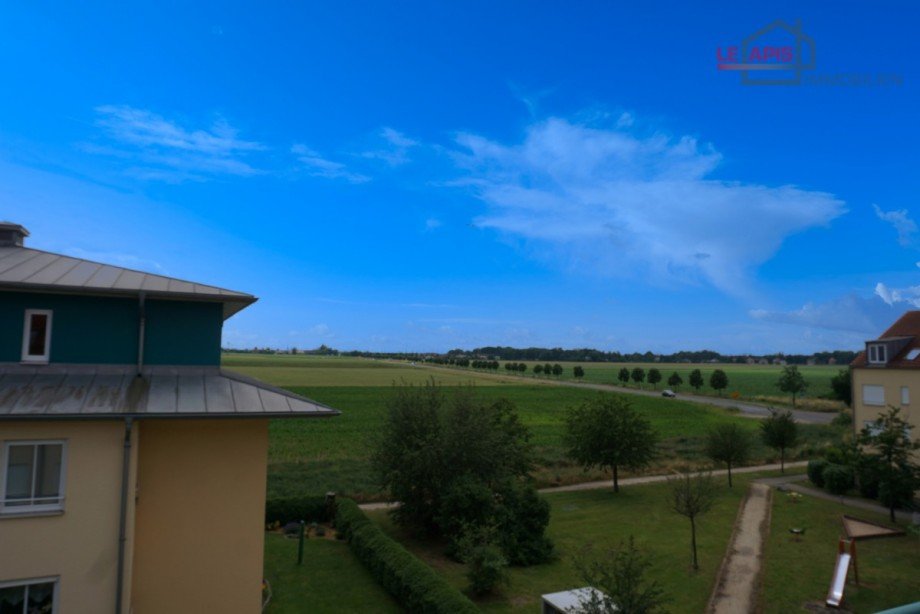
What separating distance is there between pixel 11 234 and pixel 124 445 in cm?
783

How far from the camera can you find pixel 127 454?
1042 cm

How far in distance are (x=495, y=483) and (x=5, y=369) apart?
1527 centimetres

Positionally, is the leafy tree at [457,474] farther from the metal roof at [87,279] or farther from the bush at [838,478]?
the bush at [838,478]

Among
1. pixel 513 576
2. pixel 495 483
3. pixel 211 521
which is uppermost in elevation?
pixel 211 521

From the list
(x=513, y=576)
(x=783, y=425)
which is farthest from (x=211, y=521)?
(x=783, y=425)

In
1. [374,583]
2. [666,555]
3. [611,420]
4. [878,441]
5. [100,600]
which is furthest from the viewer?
[611,420]

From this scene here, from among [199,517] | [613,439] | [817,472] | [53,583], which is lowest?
[817,472]

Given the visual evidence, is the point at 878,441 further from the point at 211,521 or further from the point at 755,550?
the point at 211,521

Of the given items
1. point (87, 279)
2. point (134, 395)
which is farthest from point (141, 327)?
point (134, 395)

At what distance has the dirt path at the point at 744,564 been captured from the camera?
50.1 ft

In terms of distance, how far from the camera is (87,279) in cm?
1211

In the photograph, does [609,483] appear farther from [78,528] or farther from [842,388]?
[842,388]

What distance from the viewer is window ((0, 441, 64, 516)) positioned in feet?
32.3

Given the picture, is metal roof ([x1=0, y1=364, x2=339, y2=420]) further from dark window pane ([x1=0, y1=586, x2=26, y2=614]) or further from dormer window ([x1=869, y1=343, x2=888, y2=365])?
dormer window ([x1=869, y1=343, x2=888, y2=365])
